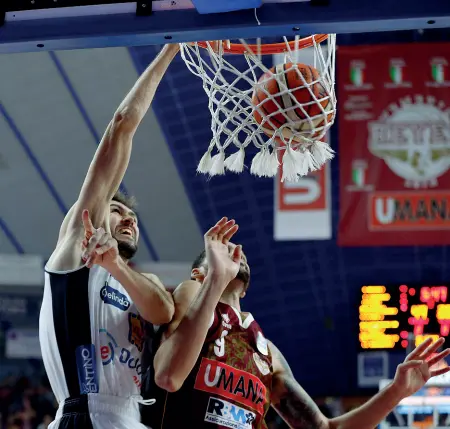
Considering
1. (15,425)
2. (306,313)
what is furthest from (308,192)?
(15,425)

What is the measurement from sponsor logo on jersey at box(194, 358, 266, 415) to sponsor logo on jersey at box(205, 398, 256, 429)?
30mm

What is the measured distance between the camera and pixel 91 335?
373cm

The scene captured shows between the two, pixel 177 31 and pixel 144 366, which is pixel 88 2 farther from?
pixel 144 366

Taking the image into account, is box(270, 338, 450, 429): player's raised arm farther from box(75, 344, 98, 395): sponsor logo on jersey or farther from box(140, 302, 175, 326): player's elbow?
box(75, 344, 98, 395): sponsor logo on jersey

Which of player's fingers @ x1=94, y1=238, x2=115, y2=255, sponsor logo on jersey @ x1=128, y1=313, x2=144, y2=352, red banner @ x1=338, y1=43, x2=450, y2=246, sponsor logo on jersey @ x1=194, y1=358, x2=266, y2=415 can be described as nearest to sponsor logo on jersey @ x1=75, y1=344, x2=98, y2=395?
sponsor logo on jersey @ x1=128, y1=313, x2=144, y2=352

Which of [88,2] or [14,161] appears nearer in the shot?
[88,2]

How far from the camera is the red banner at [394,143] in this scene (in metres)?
9.94

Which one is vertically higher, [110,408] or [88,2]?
[88,2]

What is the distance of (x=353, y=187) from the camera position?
10.0 meters

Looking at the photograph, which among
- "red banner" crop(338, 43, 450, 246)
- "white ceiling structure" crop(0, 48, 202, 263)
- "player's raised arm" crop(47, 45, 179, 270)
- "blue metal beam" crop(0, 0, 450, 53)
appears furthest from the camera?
"white ceiling structure" crop(0, 48, 202, 263)

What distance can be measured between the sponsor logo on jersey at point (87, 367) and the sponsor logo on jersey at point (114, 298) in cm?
19

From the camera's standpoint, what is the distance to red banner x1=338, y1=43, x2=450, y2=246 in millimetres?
9938

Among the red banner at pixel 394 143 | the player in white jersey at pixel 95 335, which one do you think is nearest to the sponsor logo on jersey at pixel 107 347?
the player in white jersey at pixel 95 335

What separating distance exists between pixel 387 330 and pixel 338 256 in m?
1.76
